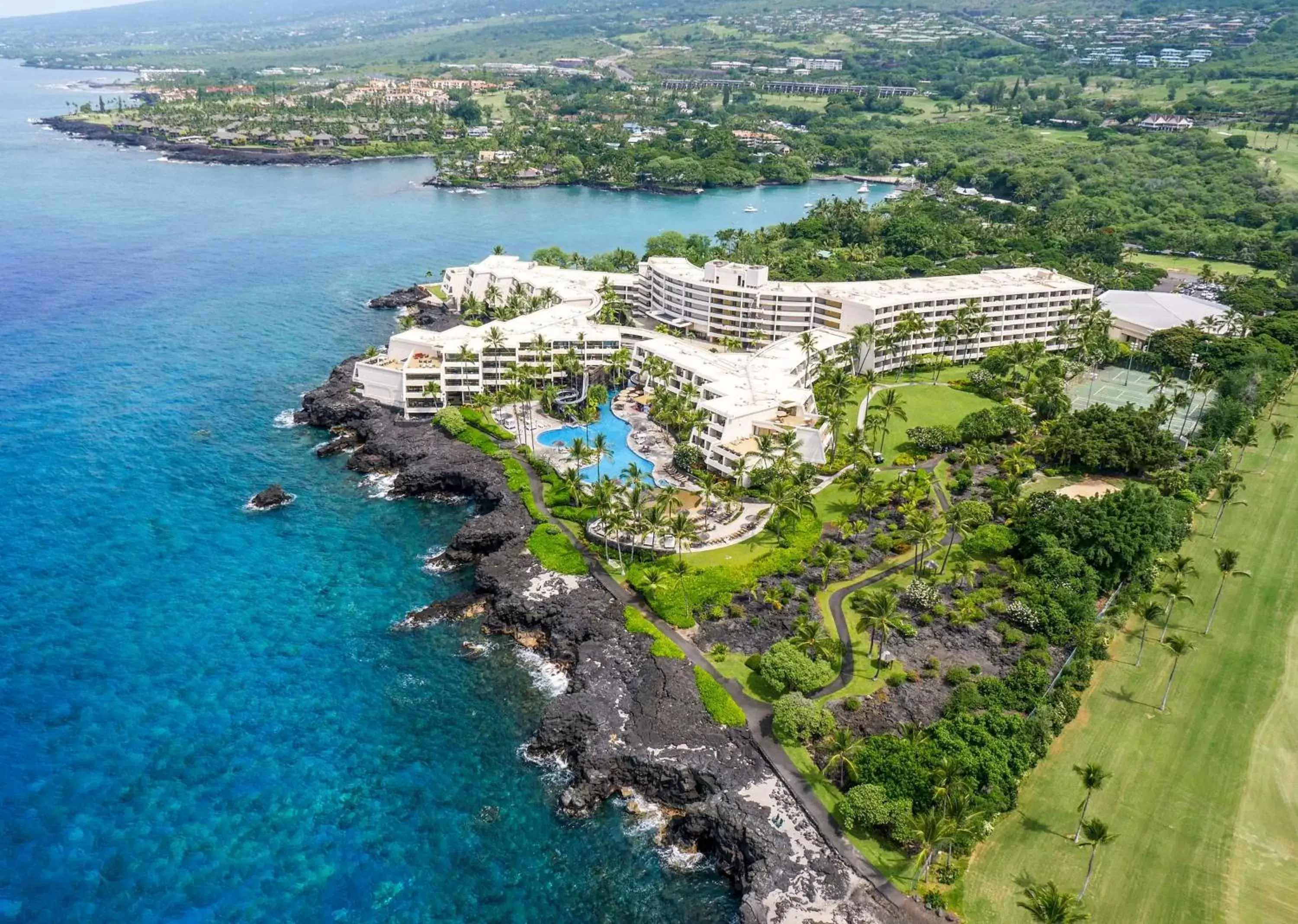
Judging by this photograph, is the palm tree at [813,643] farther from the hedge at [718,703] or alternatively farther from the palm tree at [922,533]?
the palm tree at [922,533]

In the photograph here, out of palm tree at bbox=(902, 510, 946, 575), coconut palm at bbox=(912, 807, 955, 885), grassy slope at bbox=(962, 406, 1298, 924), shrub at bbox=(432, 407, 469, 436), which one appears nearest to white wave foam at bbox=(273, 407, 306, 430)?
shrub at bbox=(432, 407, 469, 436)

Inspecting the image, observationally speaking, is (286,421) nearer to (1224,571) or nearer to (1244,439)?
(1224,571)

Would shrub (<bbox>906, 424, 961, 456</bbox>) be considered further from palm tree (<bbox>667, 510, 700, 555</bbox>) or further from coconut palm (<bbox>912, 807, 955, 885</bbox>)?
coconut palm (<bbox>912, 807, 955, 885</bbox>)

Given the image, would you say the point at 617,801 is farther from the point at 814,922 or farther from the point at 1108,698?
the point at 1108,698

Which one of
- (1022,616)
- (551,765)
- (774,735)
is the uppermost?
(1022,616)

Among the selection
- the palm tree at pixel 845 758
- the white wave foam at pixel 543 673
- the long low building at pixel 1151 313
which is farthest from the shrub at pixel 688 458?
the long low building at pixel 1151 313

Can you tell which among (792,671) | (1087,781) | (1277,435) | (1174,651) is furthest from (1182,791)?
(1277,435)
